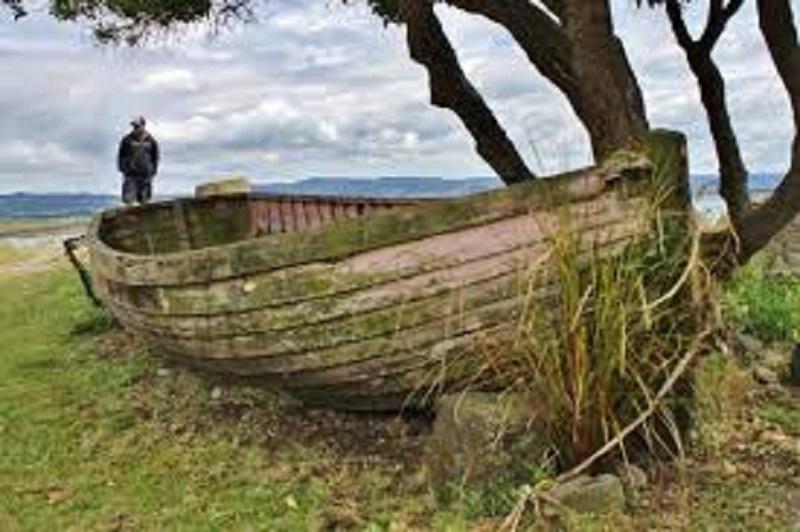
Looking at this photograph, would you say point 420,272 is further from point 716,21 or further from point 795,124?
point 716,21

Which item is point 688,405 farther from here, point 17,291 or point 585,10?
point 17,291

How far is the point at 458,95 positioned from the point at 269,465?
160 inches

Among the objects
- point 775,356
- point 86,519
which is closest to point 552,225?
point 86,519

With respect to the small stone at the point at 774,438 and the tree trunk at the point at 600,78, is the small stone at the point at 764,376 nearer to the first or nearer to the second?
the small stone at the point at 774,438

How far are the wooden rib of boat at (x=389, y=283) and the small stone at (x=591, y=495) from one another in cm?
102

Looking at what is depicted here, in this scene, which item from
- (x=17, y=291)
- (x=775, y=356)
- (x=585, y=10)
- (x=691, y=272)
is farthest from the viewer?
(x=17, y=291)

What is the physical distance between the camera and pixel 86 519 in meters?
7.76

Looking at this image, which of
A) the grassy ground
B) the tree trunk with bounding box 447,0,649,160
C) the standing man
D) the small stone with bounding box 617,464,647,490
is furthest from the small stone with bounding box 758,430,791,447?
the standing man

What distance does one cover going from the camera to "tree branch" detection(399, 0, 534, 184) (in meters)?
11.1

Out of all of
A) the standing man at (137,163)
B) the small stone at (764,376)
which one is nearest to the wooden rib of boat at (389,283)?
the small stone at (764,376)

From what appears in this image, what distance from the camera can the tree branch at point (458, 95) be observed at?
36.4 feet

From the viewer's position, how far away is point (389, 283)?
766 cm

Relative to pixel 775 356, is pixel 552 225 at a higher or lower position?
higher

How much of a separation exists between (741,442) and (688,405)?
2.31 ft
